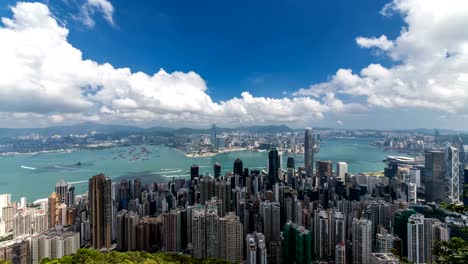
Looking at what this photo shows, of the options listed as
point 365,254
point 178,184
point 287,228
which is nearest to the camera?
point 365,254

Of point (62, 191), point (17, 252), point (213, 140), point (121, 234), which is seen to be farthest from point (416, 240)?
point (213, 140)

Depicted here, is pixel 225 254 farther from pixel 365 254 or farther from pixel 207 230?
pixel 365 254

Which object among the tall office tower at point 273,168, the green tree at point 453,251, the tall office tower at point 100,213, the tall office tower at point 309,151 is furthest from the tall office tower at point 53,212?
the tall office tower at point 309,151

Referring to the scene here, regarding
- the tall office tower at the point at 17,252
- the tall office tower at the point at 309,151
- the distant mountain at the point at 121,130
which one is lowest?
the tall office tower at the point at 17,252

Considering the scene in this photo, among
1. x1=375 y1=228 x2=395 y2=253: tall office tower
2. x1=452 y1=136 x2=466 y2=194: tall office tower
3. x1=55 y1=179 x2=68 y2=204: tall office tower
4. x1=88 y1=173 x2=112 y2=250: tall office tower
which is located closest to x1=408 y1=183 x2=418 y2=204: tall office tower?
x1=452 y1=136 x2=466 y2=194: tall office tower

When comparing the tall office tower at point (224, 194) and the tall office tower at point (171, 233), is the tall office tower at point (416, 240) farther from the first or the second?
the tall office tower at point (171, 233)

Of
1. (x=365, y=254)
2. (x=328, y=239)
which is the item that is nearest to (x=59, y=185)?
(x=328, y=239)
